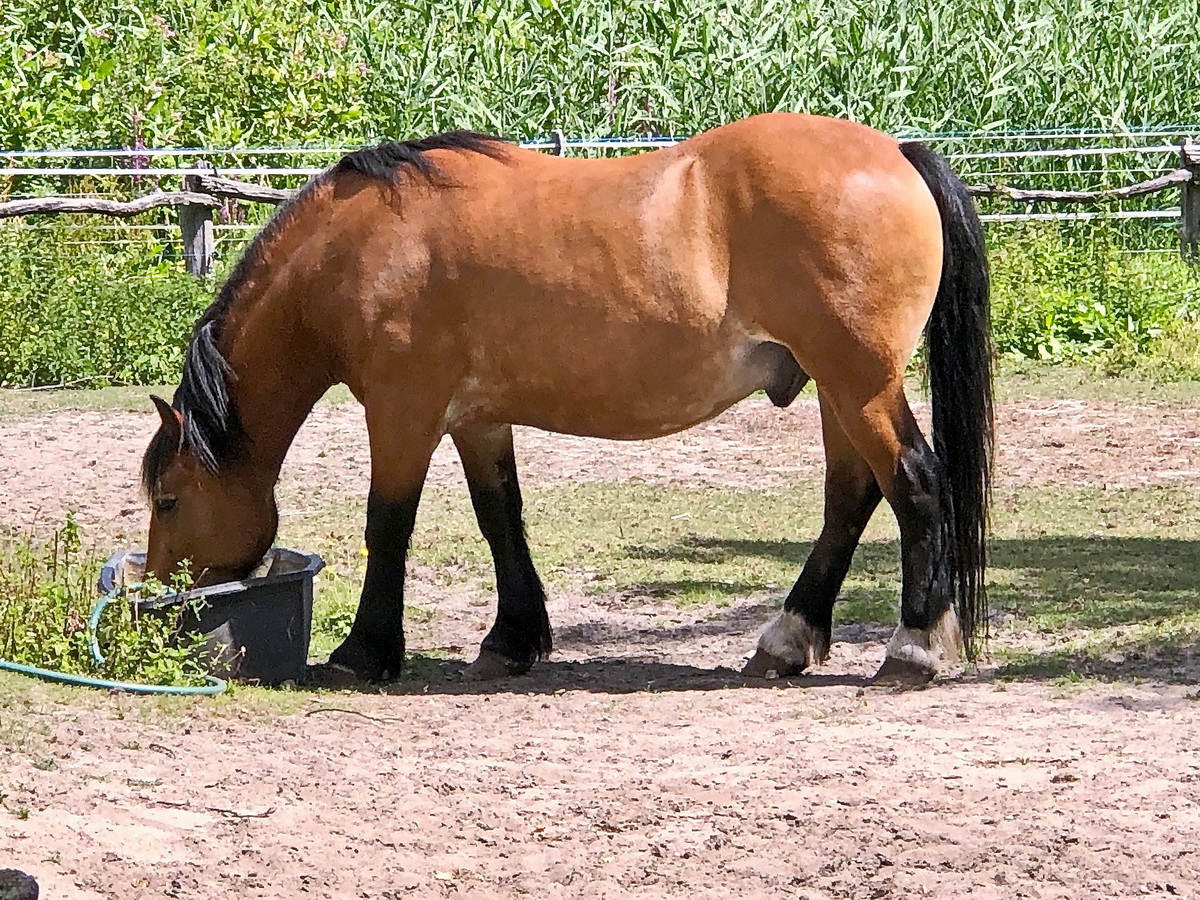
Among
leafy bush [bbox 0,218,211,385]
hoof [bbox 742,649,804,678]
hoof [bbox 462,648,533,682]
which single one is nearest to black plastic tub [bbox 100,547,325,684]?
hoof [bbox 462,648,533,682]

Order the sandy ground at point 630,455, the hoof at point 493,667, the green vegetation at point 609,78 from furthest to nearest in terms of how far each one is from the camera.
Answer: the green vegetation at point 609,78 → the sandy ground at point 630,455 → the hoof at point 493,667

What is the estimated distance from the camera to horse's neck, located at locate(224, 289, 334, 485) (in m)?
6.49

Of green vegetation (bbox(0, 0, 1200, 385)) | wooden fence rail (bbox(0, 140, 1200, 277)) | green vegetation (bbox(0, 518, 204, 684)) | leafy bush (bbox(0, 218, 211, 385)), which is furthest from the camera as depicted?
green vegetation (bbox(0, 0, 1200, 385))

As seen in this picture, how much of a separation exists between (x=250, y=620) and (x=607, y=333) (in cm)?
154

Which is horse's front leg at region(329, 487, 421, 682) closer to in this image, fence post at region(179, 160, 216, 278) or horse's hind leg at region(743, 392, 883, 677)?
horse's hind leg at region(743, 392, 883, 677)

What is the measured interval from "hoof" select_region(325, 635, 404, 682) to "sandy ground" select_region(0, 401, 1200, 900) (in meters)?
0.12

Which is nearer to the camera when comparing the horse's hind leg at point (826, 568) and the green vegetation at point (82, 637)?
the green vegetation at point (82, 637)

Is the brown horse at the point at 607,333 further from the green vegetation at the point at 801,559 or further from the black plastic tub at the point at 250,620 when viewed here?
the green vegetation at the point at 801,559

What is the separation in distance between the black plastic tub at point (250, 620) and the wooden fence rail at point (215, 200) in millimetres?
7829

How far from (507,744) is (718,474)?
205 inches

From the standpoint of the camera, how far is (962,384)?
6.27m

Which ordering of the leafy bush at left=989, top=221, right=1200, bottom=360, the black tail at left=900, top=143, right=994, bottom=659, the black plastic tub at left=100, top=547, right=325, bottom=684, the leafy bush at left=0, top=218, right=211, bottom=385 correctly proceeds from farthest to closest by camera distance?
1. the leafy bush at left=989, top=221, right=1200, bottom=360
2. the leafy bush at left=0, top=218, right=211, bottom=385
3. the black tail at left=900, top=143, right=994, bottom=659
4. the black plastic tub at left=100, top=547, right=325, bottom=684

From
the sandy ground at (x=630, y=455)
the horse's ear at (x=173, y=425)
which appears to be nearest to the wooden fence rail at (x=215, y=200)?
the sandy ground at (x=630, y=455)

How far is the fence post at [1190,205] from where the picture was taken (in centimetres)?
1530
